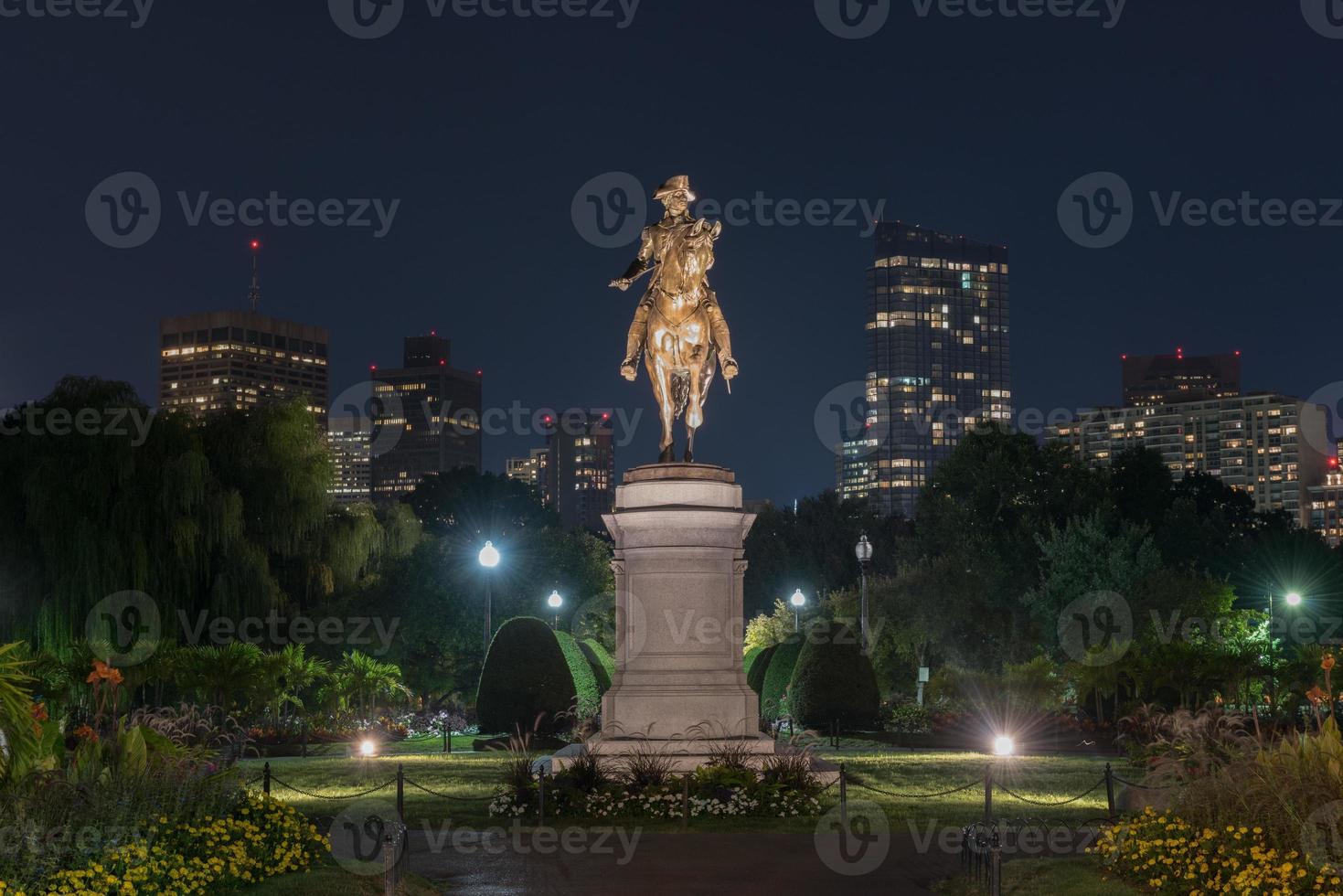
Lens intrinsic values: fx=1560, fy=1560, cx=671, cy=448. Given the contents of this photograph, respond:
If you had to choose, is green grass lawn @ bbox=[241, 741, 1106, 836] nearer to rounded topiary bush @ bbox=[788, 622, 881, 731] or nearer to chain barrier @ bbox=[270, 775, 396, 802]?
chain barrier @ bbox=[270, 775, 396, 802]

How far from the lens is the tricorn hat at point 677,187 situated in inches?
935

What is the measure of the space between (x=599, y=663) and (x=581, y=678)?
523cm

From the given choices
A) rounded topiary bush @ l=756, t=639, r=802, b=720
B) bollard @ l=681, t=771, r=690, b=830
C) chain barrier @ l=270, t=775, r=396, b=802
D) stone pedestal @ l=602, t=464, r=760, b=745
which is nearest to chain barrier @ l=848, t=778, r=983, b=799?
stone pedestal @ l=602, t=464, r=760, b=745

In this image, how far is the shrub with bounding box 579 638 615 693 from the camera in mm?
41969

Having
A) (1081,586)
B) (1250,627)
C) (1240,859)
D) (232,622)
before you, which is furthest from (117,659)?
(1250,627)

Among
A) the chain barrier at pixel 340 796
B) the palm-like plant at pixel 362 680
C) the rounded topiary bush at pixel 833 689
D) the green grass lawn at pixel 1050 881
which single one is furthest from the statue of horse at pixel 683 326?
the palm-like plant at pixel 362 680

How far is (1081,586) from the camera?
5788cm

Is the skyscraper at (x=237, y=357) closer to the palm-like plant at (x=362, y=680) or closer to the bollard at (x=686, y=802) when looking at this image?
the palm-like plant at (x=362, y=680)

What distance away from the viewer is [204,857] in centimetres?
1387

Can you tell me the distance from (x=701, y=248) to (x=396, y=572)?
39164mm

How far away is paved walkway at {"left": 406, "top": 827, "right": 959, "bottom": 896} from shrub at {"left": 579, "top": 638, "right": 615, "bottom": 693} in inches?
874

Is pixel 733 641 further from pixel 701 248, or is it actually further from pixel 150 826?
pixel 150 826

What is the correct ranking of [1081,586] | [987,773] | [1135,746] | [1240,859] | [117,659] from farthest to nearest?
1. [1081,586]
2. [117,659]
3. [1135,746]
4. [987,773]
5. [1240,859]

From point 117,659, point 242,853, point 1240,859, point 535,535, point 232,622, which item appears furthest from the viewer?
point 535,535
